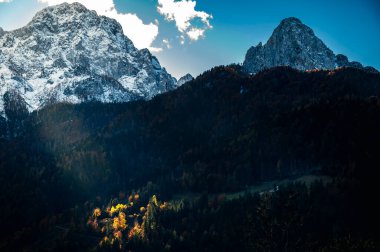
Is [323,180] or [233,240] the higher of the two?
[323,180]

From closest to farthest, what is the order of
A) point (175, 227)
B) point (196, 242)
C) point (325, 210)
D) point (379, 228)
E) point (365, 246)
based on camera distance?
point (365, 246) < point (379, 228) < point (325, 210) < point (196, 242) < point (175, 227)

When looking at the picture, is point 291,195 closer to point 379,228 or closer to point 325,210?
point 325,210

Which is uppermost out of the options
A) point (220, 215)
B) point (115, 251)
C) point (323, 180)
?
point (323, 180)

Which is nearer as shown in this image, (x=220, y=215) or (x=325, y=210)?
(x=325, y=210)

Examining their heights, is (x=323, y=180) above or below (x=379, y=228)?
above

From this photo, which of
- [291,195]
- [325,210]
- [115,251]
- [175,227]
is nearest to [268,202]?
[291,195]

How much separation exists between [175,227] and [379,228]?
80587 mm

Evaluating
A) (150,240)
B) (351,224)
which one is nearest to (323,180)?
(351,224)

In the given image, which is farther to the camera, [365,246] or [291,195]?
[291,195]

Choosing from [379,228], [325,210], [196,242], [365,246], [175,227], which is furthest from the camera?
[175,227]

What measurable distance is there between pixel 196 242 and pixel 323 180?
57838 millimetres

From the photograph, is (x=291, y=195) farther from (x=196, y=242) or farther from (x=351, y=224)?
(x=196, y=242)

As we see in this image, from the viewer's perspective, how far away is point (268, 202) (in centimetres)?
16262

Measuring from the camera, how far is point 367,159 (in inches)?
7667
